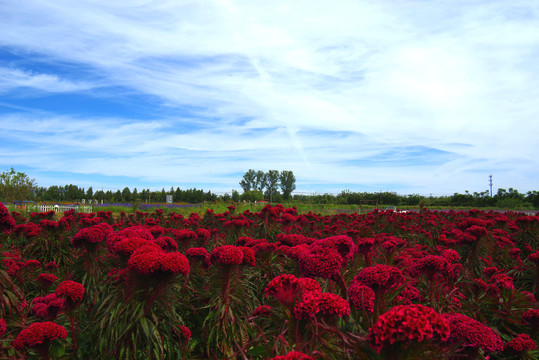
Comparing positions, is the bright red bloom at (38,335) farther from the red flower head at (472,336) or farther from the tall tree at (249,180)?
the tall tree at (249,180)

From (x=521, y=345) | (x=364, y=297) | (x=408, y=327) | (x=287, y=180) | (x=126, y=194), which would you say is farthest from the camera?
(x=287, y=180)

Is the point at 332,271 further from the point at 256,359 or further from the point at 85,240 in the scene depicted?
the point at 85,240

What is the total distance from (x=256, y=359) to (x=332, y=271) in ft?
4.79

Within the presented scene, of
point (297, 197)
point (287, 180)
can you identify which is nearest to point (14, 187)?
point (297, 197)

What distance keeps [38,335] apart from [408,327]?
213 cm

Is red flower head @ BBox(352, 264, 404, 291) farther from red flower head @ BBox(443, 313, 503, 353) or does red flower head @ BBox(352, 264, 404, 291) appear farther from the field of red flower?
red flower head @ BBox(443, 313, 503, 353)

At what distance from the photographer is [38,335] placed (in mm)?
2012

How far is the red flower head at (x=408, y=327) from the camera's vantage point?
1.03 m

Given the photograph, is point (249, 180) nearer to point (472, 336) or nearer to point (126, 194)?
point (126, 194)

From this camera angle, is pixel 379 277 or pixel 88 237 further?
pixel 88 237

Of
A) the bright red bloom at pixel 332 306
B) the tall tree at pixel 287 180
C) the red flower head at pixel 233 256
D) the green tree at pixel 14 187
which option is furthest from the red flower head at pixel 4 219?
the tall tree at pixel 287 180

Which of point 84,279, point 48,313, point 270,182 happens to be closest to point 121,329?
point 48,313

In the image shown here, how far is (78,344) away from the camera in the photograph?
2.47m

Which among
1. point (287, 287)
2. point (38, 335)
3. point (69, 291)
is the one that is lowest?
point (38, 335)
